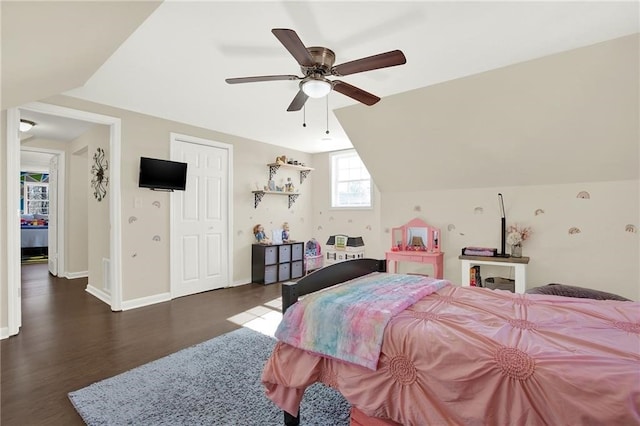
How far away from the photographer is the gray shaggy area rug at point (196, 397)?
1721mm

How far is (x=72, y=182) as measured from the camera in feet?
17.8

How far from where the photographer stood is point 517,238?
11.0ft

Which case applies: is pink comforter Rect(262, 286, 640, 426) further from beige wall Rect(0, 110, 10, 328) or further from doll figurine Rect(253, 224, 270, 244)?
doll figurine Rect(253, 224, 270, 244)

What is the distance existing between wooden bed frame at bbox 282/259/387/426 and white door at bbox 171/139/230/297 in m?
2.83

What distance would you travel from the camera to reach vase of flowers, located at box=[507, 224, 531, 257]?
3365mm

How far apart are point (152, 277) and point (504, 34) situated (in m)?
4.35

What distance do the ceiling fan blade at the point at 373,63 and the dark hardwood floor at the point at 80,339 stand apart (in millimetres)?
2565

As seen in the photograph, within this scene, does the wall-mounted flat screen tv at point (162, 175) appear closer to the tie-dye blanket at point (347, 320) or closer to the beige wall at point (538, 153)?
the beige wall at point (538, 153)

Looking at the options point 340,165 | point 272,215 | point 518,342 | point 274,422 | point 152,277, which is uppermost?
point 340,165

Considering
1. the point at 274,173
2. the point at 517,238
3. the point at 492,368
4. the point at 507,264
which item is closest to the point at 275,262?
the point at 274,173

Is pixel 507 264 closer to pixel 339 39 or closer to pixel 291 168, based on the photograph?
pixel 339 39

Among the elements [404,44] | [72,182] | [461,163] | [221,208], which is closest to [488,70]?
[404,44]

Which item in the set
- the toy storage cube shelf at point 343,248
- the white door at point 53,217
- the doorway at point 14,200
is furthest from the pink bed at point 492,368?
the white door at point 53,217

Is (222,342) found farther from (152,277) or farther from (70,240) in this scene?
(70,240)
